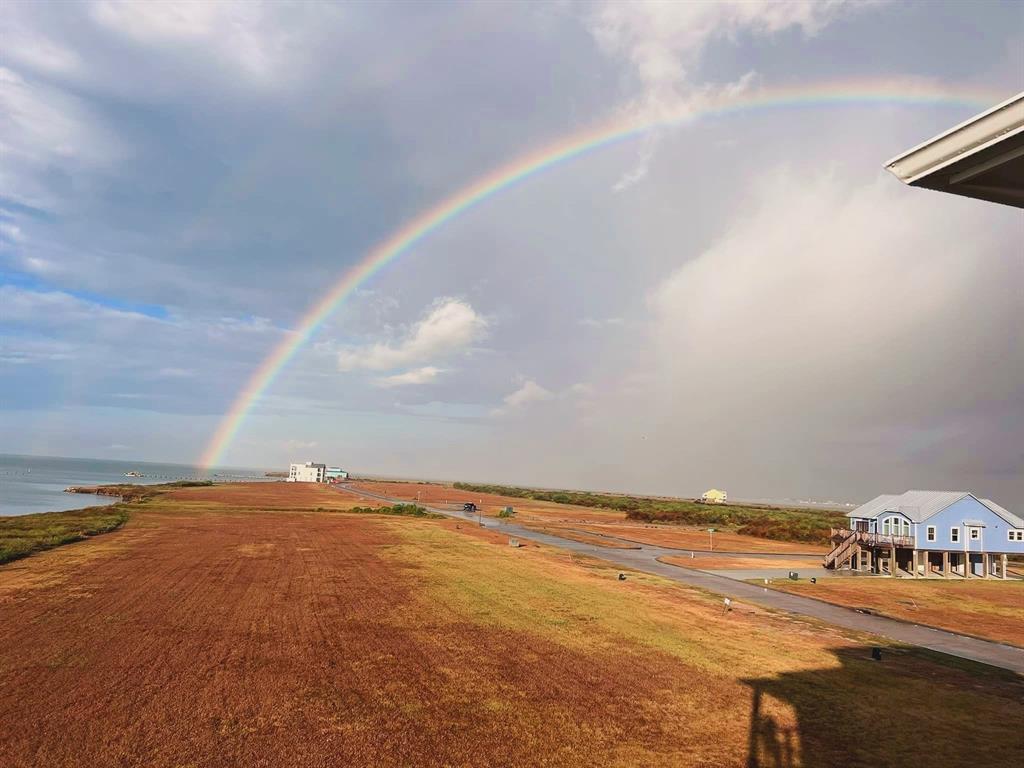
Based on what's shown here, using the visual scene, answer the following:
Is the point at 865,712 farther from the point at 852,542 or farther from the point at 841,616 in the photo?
the point at 852,542

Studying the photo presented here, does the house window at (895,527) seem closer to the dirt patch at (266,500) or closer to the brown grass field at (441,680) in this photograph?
the brown grass field at (441,680)

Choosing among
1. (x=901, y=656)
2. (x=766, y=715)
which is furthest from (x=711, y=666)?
(x=901, y=656)

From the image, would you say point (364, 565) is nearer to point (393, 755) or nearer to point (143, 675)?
point (143, 675)

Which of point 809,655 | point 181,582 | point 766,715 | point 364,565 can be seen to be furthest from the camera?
point 364,565

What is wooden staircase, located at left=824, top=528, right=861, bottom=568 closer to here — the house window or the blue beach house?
the blue beach house

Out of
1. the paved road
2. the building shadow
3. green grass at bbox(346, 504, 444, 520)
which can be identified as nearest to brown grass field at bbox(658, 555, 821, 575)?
the paved road

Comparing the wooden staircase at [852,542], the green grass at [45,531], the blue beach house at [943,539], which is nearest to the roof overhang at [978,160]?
the green grass at [45,531]
